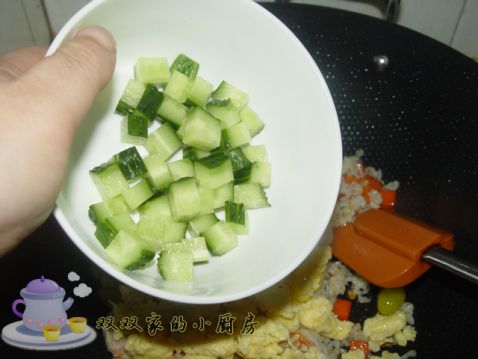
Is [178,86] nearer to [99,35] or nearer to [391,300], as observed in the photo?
[99,35]

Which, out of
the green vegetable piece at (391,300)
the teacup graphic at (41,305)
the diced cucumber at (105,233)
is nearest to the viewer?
the diced cucumber at (105,233)

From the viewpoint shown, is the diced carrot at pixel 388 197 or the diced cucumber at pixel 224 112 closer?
the diced cucumber at pixel 224 112

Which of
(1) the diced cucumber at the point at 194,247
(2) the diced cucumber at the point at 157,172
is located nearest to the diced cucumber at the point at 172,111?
(2) the diced cucumber at the point at 157,172

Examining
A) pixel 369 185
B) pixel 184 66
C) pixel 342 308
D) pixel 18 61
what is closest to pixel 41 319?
pixel 18 61

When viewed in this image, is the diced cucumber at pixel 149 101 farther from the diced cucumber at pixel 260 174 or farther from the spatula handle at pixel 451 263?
the spatula handle at pixel 451 263

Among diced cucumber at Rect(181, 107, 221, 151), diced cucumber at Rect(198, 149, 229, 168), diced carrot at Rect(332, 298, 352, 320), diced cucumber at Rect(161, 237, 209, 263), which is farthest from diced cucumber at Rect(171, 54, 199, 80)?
diced carrot at Rect(332, 298, 352, 320)

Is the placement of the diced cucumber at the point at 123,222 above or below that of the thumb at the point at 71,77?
below

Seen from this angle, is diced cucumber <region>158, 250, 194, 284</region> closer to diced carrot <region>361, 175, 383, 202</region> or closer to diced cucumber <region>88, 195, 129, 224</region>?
diced cucumber <region>88, 195, 129, 224</region>
